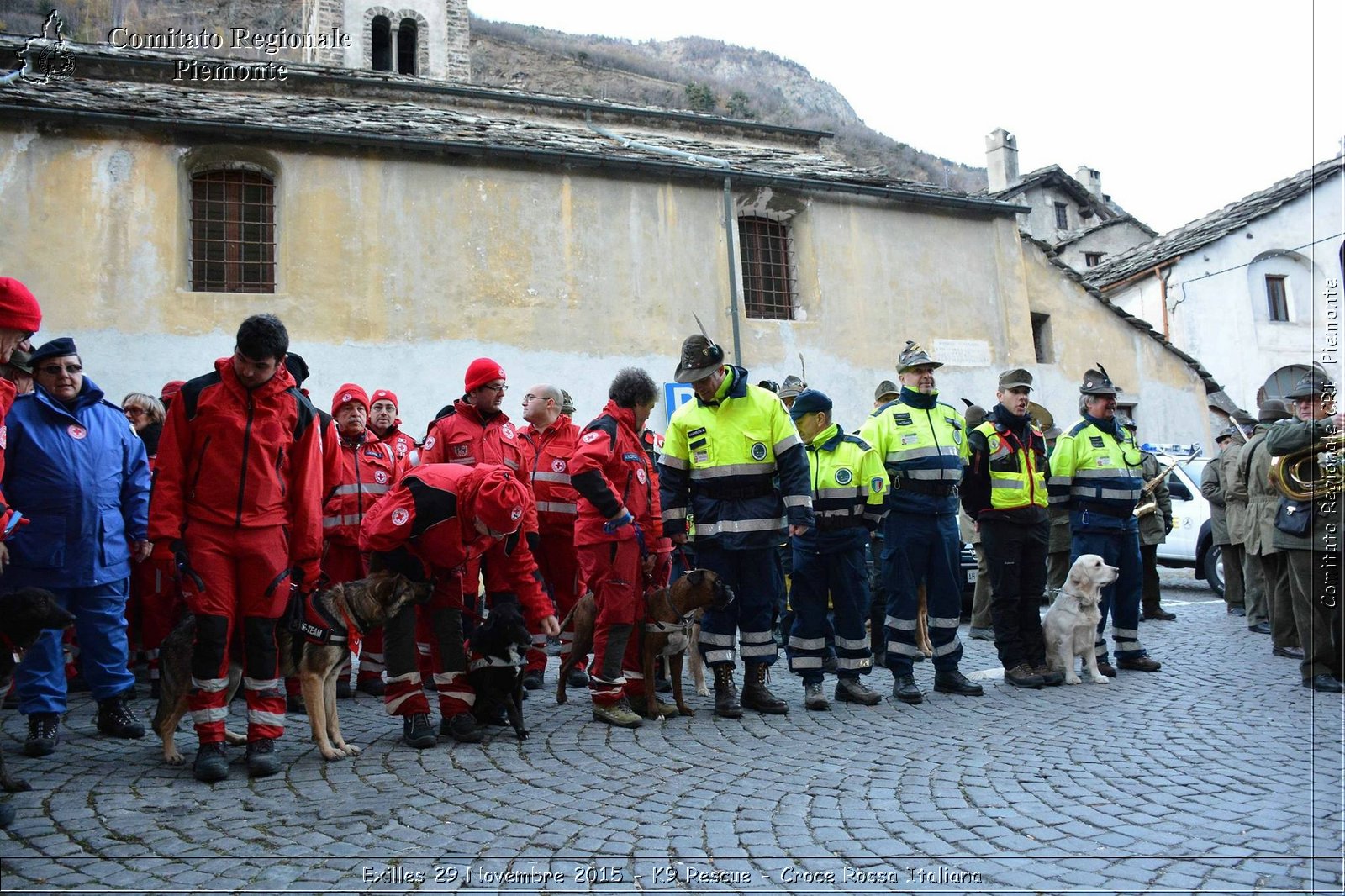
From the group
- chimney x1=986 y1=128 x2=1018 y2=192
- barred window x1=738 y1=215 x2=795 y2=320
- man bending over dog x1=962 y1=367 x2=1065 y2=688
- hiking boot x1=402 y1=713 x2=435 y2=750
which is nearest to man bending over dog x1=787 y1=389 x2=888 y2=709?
man bending over dog x1=962 y1=367 x2=1065 y2=688

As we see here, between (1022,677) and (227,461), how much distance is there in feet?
18.2

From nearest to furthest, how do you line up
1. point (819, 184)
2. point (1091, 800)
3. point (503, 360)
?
1. point (1091, 800)
2. point (503, 360)
3. point (819, 184)

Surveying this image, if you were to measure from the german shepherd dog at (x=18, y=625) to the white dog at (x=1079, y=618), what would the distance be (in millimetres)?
6403

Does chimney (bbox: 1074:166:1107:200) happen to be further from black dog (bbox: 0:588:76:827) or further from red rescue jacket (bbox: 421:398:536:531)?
black dog (bbox: 0:588:76:827)

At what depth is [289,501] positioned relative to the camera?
218 inches

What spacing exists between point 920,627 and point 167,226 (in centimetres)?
1167

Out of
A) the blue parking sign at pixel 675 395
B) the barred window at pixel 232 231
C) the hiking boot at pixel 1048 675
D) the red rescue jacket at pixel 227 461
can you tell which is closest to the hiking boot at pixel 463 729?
the red rescue jacket at pixel 227 461

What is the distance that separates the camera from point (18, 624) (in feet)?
15.8

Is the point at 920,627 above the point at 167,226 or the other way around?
the other way around

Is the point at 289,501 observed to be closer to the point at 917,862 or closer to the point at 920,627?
the point at 917,862

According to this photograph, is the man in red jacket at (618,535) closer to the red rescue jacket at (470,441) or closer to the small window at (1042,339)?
the red rescue jacket at (470,441)

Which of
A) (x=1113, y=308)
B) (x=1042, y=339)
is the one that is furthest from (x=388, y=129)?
(x=1113, y=308)

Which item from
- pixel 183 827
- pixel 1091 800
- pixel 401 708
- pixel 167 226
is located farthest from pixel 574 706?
pixel 167 226

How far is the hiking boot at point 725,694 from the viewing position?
22.0 feet
